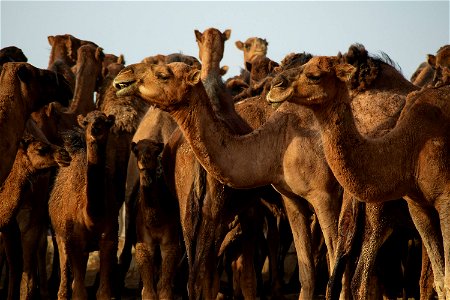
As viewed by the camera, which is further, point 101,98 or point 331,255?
point 101,98

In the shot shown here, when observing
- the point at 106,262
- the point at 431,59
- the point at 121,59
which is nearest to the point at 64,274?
the point at 106,262

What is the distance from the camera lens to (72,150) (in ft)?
43.7

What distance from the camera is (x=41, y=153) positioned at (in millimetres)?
12055

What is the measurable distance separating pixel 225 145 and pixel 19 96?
2108 mm

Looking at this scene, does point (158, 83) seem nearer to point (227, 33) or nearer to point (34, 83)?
point (34, 83)

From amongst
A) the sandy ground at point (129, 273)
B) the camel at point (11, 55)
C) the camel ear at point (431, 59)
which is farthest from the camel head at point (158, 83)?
the sandy ground at point (129, 273)

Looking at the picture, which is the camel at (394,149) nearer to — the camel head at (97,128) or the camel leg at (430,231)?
the camel leg at (430,231)

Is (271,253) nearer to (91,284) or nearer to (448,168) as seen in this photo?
Answer: (91,284)

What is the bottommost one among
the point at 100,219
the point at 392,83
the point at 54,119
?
the point at 100,219

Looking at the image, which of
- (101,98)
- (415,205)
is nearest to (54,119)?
(101,98)

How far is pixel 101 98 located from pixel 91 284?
2.75 meters

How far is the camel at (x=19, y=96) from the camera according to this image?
10.8 metres

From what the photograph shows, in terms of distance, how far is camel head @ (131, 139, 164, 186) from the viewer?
12156 mm

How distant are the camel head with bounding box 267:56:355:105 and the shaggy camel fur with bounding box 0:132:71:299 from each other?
369 centimetres
